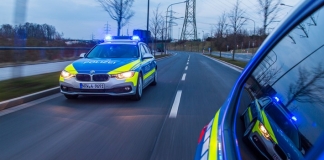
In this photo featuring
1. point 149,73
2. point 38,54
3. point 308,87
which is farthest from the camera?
point 38,54

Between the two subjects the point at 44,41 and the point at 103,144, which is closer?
the point at 103,144

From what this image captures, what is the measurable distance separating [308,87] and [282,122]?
22 cm

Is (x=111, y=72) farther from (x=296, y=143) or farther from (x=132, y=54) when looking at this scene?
(x=296, y=143)

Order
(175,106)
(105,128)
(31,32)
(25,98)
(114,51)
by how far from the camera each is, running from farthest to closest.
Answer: (31,32)
(114,51)
(25,98)
(175,106)
(105,128)

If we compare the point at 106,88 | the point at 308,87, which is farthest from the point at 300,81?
the point at 106,88

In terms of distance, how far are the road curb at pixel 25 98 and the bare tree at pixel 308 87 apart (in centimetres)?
660

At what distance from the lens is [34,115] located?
20.8 ft

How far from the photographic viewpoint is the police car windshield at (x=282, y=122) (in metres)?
1.39

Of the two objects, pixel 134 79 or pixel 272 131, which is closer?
pixel 272 131

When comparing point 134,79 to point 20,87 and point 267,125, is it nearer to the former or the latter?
point 20,87

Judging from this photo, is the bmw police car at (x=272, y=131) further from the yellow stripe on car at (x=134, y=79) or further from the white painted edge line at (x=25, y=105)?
the white painted edge line at (x=25, y=105)

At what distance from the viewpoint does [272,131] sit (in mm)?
1597

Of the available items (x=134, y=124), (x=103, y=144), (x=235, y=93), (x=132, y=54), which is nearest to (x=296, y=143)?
(x=235, y=93)

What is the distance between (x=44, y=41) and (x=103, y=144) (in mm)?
24221
